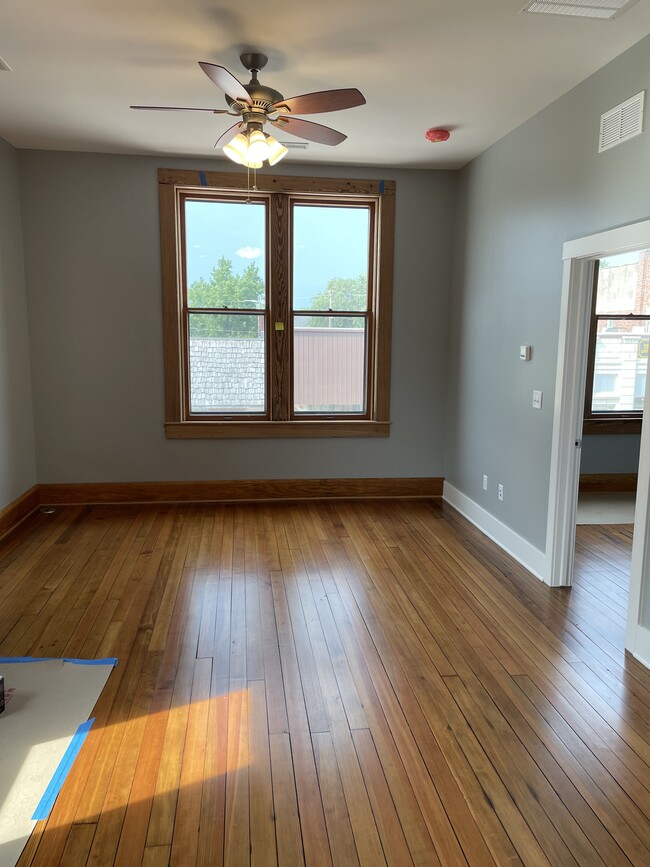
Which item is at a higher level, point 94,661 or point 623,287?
point 623,287

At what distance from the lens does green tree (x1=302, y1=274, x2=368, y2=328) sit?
5.59 m

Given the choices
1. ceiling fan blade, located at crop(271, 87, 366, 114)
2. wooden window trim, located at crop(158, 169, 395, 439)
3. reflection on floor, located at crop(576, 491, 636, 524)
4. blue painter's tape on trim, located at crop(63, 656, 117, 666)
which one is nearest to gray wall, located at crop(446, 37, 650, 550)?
wooden window trim, located at crop(158, 169, 395, 439)

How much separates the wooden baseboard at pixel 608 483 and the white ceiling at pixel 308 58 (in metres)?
3.43

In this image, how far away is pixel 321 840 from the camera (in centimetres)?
187

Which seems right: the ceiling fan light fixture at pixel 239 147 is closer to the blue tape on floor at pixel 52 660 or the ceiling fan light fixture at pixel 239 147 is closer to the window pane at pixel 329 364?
the window pane at pixel 329 364

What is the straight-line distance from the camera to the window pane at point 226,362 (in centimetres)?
548

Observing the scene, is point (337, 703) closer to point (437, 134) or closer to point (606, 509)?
point (437, 134)

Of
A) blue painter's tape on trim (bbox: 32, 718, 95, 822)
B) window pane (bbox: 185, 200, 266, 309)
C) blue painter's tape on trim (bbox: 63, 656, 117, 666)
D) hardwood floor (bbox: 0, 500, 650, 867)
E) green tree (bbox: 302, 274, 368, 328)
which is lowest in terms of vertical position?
hardwood floor (bbox: 0, 500, 650, 867)

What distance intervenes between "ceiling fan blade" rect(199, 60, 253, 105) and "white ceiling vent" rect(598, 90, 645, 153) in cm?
185

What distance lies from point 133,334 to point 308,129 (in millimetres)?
2636

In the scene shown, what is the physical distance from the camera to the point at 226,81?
2.69m

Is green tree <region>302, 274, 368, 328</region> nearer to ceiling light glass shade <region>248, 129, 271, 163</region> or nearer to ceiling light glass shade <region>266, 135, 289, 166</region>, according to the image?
ceiling light glass shade <region>266, 135, 289, 166</region>

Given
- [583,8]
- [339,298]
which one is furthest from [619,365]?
[583,8]

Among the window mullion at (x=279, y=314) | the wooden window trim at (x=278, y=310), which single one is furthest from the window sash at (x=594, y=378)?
the window mullion at (x=279, y=314)
